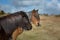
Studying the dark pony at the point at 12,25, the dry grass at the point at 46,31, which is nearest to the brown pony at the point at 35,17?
the dry grass at the point at 46,31

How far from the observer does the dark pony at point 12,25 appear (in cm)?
141

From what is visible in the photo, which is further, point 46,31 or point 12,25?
point 46,31

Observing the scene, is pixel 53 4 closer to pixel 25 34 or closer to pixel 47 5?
pixel 47 5

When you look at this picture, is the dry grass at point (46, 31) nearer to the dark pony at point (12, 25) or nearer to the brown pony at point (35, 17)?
the brown pony at point (35, 17)

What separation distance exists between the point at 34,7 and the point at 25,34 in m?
0.35

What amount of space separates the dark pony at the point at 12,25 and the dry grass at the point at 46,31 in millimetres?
259

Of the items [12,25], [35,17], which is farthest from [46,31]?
[12,25]

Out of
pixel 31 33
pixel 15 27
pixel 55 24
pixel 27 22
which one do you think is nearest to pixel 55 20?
pixel 55 24

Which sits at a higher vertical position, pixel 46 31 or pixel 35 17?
pixel 35 17

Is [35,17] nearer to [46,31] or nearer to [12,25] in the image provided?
[46,31]

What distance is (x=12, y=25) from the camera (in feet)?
4.76

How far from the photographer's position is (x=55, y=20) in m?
1.85

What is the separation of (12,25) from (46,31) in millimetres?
527

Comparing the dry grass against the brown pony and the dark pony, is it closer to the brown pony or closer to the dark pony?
the brown pony
